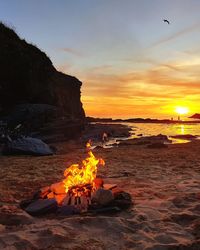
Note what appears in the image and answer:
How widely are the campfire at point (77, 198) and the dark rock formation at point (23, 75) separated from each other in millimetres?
21076

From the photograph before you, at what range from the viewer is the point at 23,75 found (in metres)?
35.5

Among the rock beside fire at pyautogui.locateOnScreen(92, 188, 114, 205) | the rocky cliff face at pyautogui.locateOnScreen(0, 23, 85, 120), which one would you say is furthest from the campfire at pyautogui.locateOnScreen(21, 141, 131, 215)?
the rocky cliff face at pyautogui.locateOnScreen(0, 23, 85, 120)

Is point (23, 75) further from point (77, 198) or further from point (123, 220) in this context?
point (123, 220)

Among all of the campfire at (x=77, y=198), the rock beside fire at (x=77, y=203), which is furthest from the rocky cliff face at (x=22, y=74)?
the rock beside fire at (x=77, y=203)

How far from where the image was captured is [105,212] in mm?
8039

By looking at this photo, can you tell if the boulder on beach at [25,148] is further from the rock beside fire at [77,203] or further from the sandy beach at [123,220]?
the rock beside fire at [77,203]

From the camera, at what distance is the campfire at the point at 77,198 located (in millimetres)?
8086

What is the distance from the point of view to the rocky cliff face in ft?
110

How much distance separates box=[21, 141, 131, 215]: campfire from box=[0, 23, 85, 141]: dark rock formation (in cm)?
2108

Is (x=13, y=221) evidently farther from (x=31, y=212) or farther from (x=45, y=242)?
(x=45, y=242)

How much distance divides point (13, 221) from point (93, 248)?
2.10 meters

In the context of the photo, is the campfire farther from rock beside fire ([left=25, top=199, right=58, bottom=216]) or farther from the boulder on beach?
the boulder on beach

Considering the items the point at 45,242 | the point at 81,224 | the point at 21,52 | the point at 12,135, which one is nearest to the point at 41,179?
the point at 81,224

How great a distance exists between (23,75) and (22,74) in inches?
5.8
